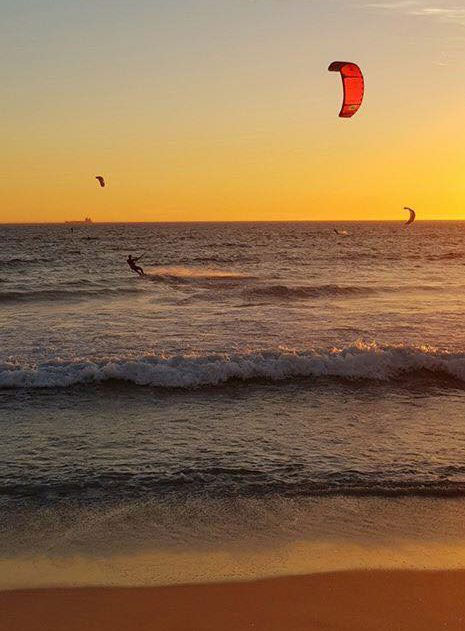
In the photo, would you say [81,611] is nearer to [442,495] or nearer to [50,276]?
[442,495]

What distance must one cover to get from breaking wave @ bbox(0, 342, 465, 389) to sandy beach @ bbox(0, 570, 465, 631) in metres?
6.84

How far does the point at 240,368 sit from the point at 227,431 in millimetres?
3453

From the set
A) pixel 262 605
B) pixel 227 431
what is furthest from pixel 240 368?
pixel 262 605

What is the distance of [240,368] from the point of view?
40.8ft

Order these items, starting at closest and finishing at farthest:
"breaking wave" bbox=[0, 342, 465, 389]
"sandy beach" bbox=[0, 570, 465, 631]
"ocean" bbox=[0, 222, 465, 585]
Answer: "sandy beach" bbox=[0, 570, 465, 631] < "ocean" bbox=[0, 222, 465, 585] < "breaking wave" bbox=[0, 342, 465, 389]

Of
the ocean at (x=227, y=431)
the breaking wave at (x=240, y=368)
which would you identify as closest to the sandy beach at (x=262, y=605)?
the ocean at (x=227, y=431)

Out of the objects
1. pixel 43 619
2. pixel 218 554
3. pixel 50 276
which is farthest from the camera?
pixel 50 276

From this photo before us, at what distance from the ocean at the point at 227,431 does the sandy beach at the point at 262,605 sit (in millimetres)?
341

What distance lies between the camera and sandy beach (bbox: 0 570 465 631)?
468 centimetres

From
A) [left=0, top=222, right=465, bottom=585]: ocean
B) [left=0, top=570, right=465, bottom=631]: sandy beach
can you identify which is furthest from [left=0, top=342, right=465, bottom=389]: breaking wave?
[left=0, top=570, right=465, bottom=631]: sandy beach

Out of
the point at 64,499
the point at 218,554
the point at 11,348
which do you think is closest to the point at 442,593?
the point at 218,554

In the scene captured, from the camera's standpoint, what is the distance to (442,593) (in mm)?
5027

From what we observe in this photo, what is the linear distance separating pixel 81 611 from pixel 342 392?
23.8 ft

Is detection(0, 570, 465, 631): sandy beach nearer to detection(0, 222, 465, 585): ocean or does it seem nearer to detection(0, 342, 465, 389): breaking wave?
detection(0, 222, 465, 585): ocean
